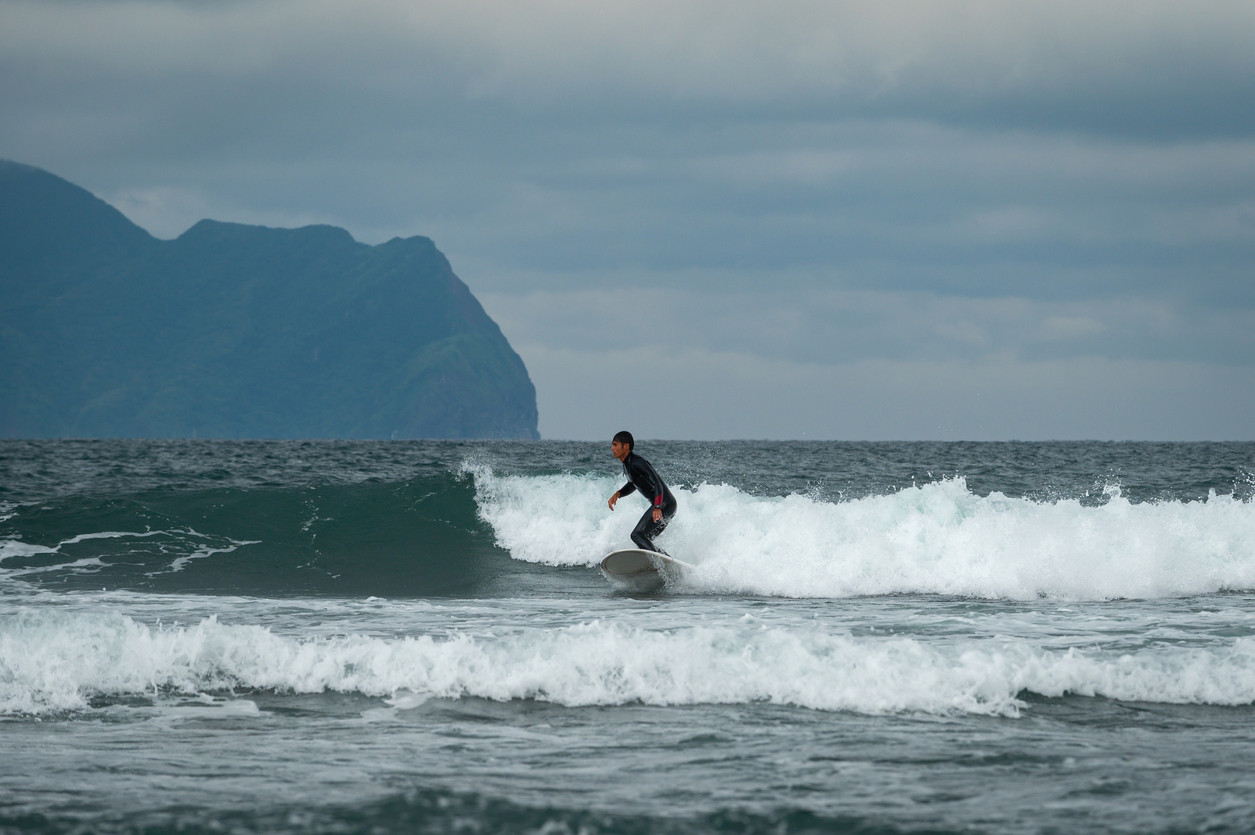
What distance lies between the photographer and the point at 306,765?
6.52 meters

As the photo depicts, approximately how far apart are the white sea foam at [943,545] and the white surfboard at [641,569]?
0.44 m

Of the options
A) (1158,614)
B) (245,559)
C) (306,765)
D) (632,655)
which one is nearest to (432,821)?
(306,765)

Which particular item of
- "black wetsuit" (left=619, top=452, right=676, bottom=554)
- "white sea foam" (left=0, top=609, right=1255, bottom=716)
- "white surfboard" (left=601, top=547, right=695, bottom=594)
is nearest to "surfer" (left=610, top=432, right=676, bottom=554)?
"black wetsuit" (left=619, top=452, right=676, bottom=554)

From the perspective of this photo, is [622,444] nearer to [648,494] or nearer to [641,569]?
[648,494]

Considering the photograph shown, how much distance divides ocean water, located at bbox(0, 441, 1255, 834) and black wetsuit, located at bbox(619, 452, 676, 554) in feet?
2.79

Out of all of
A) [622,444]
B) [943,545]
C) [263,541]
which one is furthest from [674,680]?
[263,541]

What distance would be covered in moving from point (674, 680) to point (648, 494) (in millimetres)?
5550

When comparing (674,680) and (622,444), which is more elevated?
(622,444)

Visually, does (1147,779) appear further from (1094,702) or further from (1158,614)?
(1158,614)

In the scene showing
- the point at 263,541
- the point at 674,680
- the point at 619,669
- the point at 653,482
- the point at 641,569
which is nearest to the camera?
the point at 674,680

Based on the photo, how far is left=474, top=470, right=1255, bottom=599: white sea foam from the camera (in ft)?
48.2

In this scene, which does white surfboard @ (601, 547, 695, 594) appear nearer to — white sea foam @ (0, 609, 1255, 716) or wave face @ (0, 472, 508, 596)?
wave face @ (0, 472, 508, 596)

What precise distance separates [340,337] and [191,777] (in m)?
201

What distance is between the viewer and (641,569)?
14.1m
